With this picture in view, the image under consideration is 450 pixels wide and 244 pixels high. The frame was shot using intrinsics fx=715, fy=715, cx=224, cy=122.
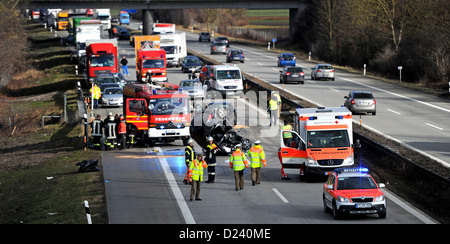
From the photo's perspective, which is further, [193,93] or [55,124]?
[193,93]

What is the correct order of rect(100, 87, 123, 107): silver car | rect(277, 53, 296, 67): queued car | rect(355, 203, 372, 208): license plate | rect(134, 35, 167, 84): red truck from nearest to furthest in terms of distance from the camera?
rect(355, 203, 372, 208): license plate, rect(100, 87, 123, 107): silver car, rect(134, 35, 167, 84): red truck, rect(277, 53, 296, 67): queued car

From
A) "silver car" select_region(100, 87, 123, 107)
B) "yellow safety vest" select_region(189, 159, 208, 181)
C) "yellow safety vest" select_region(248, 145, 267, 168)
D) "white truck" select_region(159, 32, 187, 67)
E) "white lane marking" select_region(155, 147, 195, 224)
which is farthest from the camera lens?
"white truck" select_region(159, 32, 187, 67)

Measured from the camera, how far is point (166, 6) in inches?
4021

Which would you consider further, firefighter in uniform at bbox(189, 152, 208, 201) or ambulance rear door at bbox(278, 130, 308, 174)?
ambulance rear door at bbox(278, 130, 308, 174)

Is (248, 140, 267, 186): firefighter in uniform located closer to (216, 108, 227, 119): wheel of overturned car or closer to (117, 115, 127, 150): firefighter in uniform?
(216, 108, 227, 119): wheel of overturned car

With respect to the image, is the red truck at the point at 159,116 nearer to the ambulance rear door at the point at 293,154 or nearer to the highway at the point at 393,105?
the ambulance rear door at the point at 293,154

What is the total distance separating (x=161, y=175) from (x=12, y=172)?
7.93 metres

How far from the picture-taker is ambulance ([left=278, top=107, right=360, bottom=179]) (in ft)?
82.7

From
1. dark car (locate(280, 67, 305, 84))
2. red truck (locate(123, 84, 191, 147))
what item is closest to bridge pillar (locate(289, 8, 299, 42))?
dark car (locate(280, 67, 305, 84))

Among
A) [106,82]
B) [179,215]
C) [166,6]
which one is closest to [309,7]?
[166,6]

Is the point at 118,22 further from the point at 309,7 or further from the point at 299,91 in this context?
the point at 299,91

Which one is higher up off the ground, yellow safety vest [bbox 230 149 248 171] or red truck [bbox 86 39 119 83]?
red truck [bbox 86 39 119 83]

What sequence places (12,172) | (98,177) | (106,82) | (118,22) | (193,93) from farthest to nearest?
(118,22)
(106,82)
(193,93)
(12,172)
(98,177)

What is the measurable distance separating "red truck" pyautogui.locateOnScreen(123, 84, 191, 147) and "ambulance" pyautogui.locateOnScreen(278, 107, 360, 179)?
814cm
